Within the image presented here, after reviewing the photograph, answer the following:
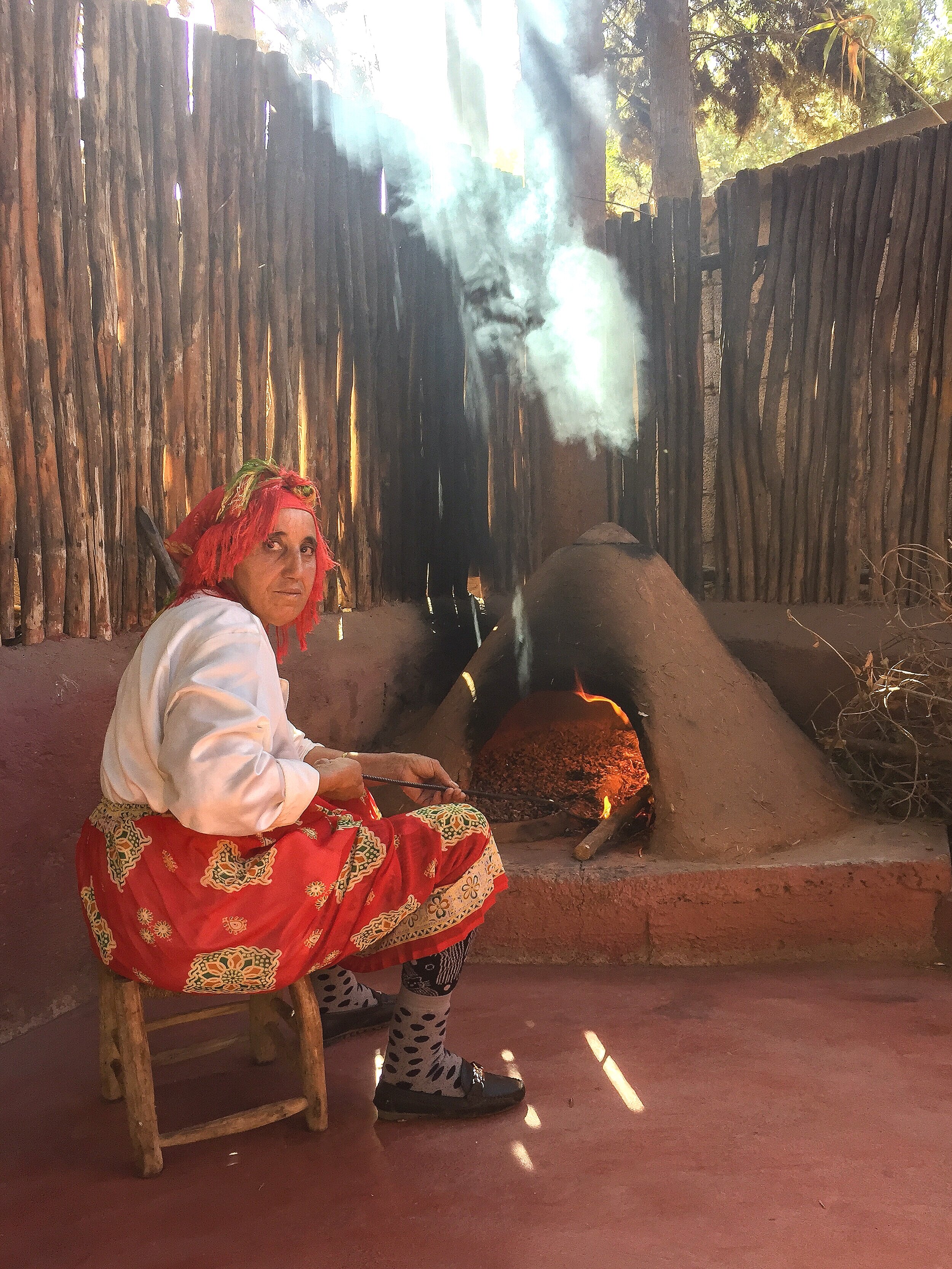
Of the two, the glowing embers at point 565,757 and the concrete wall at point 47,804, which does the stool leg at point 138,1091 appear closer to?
the concrete wall at point 47,804

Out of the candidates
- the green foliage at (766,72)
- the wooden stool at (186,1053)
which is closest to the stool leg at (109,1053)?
the wooden stool at (186,1053)

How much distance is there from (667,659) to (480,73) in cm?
1493

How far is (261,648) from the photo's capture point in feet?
6.87

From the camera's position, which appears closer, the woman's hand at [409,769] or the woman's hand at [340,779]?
the woman's hand at [340,779]

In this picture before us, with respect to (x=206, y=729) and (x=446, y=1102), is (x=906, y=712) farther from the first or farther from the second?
(x=206, y=729)

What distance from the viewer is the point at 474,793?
349 cm

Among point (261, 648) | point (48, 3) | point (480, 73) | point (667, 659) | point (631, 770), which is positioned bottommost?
point (631, 770)

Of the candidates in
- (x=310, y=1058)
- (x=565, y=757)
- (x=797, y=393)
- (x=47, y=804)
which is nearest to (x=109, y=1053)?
(x=310, y=1058)

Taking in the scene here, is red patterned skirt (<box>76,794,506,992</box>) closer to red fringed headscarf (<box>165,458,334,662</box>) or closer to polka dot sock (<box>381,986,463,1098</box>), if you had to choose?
polka dot sock (<box>381,986,463,1098</box>)

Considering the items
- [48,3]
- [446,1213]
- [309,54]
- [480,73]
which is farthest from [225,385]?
[309,54]

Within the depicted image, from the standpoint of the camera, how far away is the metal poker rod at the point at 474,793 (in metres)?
2.45

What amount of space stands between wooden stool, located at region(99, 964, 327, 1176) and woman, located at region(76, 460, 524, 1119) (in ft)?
0.45

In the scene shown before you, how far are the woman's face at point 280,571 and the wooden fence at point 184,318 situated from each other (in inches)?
42.3

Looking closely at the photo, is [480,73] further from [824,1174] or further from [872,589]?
[824,1174]
